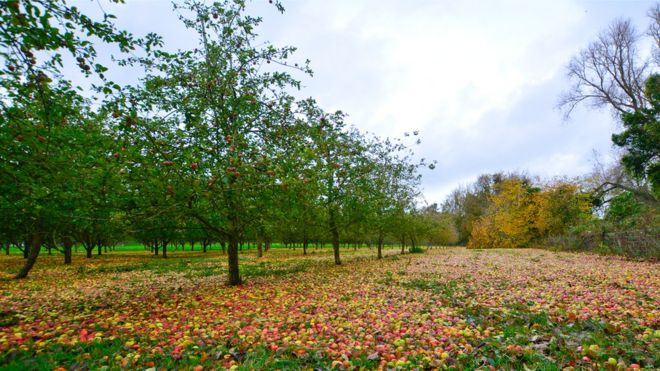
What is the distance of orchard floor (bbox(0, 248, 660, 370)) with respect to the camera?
414cm

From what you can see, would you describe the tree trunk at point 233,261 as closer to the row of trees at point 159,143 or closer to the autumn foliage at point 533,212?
the row of trees at point 159,143

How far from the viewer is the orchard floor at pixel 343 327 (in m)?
4.14

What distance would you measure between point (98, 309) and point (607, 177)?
56371 mm

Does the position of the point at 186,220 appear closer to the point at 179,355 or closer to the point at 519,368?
the point at 179,355

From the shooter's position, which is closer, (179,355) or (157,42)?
(179,355)

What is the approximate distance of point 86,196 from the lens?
23.8ft

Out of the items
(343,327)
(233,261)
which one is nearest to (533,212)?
(233,261)

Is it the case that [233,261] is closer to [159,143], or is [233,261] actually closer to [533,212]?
[159,143]

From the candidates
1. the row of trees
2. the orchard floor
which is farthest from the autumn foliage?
the row of trees

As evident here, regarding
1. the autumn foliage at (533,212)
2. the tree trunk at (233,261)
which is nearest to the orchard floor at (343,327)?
the tree trunk at (233,261)

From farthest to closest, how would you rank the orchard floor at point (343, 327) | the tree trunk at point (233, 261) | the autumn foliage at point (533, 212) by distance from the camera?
the autumn foliage at point (533, 212)
the tree trunk at point (233, 261)
the orchard floor at point (343, 327)

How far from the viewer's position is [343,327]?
18.5 ft

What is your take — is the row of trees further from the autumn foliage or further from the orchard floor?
the autumn foliage

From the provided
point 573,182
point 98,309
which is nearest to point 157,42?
point 98,309
